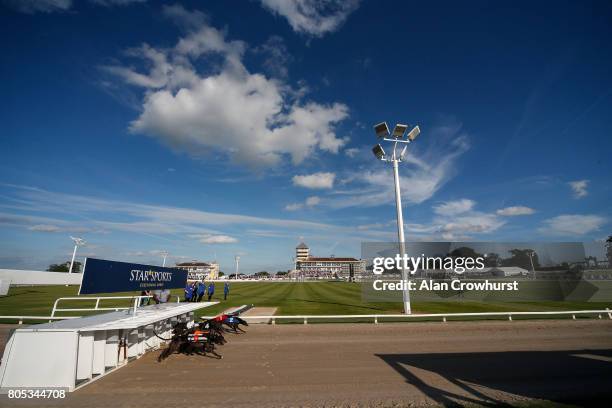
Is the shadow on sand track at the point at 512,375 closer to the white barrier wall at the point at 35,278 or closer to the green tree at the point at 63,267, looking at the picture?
the white barrier wall at the point at 35,278

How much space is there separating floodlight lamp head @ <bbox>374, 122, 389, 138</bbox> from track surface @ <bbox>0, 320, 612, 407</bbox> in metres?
14.3

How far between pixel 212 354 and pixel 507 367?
26.9ft

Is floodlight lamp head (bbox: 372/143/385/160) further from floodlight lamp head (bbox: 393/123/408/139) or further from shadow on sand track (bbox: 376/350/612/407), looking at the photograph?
shadow on sand track (bbox: 376/350/612/407)

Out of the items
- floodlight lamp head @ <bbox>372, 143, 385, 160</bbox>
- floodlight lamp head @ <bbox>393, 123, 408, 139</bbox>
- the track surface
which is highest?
floodlight lamp head @ <bbox>393, 123, 408, 139</bbox>

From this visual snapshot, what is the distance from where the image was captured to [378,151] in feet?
73.3

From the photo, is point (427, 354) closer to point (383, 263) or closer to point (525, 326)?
point (525, 326)

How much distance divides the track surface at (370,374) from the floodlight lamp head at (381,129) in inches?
561

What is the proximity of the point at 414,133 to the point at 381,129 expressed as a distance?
2.42m

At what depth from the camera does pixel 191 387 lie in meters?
6.66

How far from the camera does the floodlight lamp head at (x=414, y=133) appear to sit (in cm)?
2205

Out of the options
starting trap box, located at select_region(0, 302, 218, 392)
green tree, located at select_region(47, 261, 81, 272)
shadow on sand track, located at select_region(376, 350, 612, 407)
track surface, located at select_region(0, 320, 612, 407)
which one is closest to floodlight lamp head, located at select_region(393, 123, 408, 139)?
track surface, located at select_region(0, 320, 612, 407)

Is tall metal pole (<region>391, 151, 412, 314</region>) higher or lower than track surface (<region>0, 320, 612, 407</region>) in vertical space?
higher

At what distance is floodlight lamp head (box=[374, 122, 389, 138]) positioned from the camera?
21.7 meters

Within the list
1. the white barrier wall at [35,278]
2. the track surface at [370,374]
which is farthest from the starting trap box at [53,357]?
the white barrier wall at [35,278]
